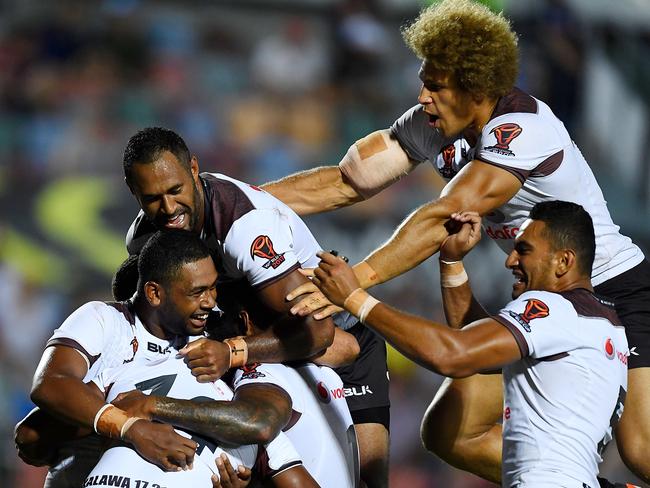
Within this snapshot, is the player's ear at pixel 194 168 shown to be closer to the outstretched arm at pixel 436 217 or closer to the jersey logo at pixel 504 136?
the outstretched arm at pixel 436 217

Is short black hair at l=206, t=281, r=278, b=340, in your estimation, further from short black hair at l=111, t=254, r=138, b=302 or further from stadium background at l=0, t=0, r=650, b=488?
stadium background at l=0, t=0, r=650, b=488

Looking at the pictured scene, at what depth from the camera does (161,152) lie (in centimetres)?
554

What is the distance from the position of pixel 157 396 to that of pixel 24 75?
866 centimetres

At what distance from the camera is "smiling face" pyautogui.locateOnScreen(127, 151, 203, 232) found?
549cm

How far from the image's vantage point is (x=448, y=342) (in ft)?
16.3

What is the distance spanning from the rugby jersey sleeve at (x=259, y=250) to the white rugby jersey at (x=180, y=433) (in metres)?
0.55

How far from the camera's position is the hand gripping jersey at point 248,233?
18.1ft

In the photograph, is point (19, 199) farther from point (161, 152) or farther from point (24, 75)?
point (161, 152)

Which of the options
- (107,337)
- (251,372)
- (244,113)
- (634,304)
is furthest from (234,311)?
(244,113)

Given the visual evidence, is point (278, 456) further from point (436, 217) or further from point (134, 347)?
point (436, 217)

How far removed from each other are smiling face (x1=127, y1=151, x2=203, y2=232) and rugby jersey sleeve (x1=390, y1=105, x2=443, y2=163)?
60.2 inches

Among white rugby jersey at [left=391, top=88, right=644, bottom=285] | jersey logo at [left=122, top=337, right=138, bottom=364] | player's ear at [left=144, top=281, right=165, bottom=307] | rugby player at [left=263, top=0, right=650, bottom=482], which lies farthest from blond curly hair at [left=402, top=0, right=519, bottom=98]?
jersey logo at [left=122, top=337, right=138, bottom=364]

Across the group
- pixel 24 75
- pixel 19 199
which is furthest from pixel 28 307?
pixel 24 75

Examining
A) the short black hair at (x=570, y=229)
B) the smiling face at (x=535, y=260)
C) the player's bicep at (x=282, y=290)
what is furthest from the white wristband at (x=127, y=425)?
the short black hair at (x=570, y=229)
